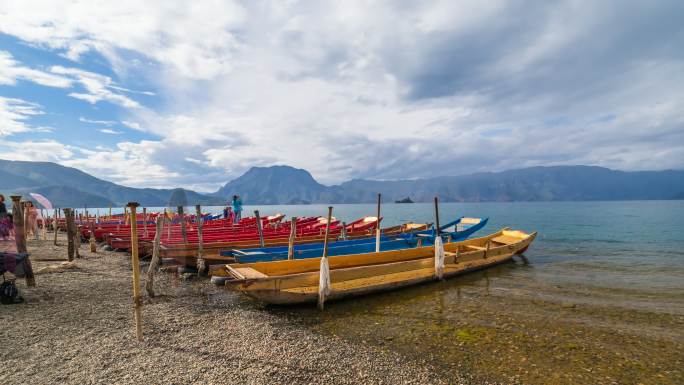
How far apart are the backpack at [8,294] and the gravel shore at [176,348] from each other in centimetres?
35

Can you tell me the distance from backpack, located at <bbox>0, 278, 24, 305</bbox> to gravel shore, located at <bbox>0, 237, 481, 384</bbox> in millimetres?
346

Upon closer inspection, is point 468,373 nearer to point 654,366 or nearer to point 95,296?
point 654,366

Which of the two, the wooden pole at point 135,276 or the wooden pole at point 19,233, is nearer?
the wooden pole at point 135,276

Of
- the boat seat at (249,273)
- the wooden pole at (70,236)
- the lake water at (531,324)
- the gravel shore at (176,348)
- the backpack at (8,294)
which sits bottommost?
the lake water at (531,324)

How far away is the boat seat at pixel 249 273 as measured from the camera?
8781 millimetres

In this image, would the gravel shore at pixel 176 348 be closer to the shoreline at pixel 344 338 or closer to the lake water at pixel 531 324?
the shoreline at pixel 344 338

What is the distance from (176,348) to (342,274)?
4.71 m

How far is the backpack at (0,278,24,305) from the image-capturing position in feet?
28.1

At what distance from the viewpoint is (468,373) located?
19.0 ft

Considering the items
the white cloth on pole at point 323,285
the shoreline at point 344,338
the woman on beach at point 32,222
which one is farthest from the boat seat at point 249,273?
the woman on beach at point 32,222

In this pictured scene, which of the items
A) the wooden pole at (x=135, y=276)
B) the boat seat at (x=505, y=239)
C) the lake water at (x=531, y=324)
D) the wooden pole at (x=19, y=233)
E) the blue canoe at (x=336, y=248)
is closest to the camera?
the lake water at (x=531, y=324)

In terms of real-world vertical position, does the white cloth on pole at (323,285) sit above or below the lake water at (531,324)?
above

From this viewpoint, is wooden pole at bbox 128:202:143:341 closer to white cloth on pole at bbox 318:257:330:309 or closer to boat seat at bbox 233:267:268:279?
boat seat at bbox 233:267:268:279

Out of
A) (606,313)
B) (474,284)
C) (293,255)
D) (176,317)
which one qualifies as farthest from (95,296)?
(606,313)
